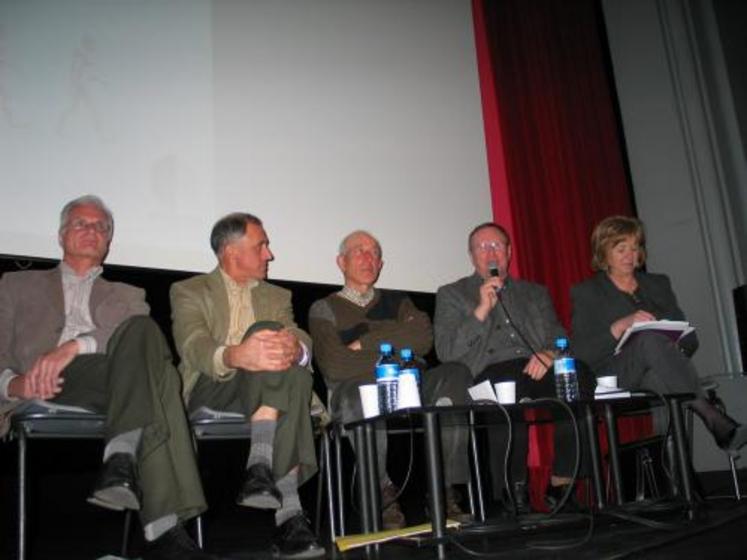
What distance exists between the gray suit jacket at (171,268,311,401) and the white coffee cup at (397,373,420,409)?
1.69 feet

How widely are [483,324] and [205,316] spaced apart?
1123mm

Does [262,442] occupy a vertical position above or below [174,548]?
above

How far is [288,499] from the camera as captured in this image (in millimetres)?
1811

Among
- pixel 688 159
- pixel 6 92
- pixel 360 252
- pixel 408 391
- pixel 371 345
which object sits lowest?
pixel 408 391

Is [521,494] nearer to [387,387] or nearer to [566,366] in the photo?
[566,366]

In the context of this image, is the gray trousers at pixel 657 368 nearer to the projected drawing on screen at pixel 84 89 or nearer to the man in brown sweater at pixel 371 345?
the man in brown sweater at pixel 371 345

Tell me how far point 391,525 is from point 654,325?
1.18 m

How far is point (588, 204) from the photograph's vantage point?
4180mm

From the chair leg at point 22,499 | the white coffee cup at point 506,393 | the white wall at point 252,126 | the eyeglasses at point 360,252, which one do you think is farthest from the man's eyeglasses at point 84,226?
the white coffee cup at point 506,393

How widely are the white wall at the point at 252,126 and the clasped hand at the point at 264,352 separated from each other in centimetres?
97

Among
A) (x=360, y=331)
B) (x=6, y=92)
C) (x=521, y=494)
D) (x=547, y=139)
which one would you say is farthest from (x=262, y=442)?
(x=547, y=139)

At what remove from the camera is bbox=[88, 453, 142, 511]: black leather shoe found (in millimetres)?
1528

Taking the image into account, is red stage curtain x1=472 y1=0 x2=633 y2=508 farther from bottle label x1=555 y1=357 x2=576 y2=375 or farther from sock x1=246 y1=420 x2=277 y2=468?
sock x1=246 y1=420 x2=277 y2=468

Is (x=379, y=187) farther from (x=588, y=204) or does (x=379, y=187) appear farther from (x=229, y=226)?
(x=588, y=204)
